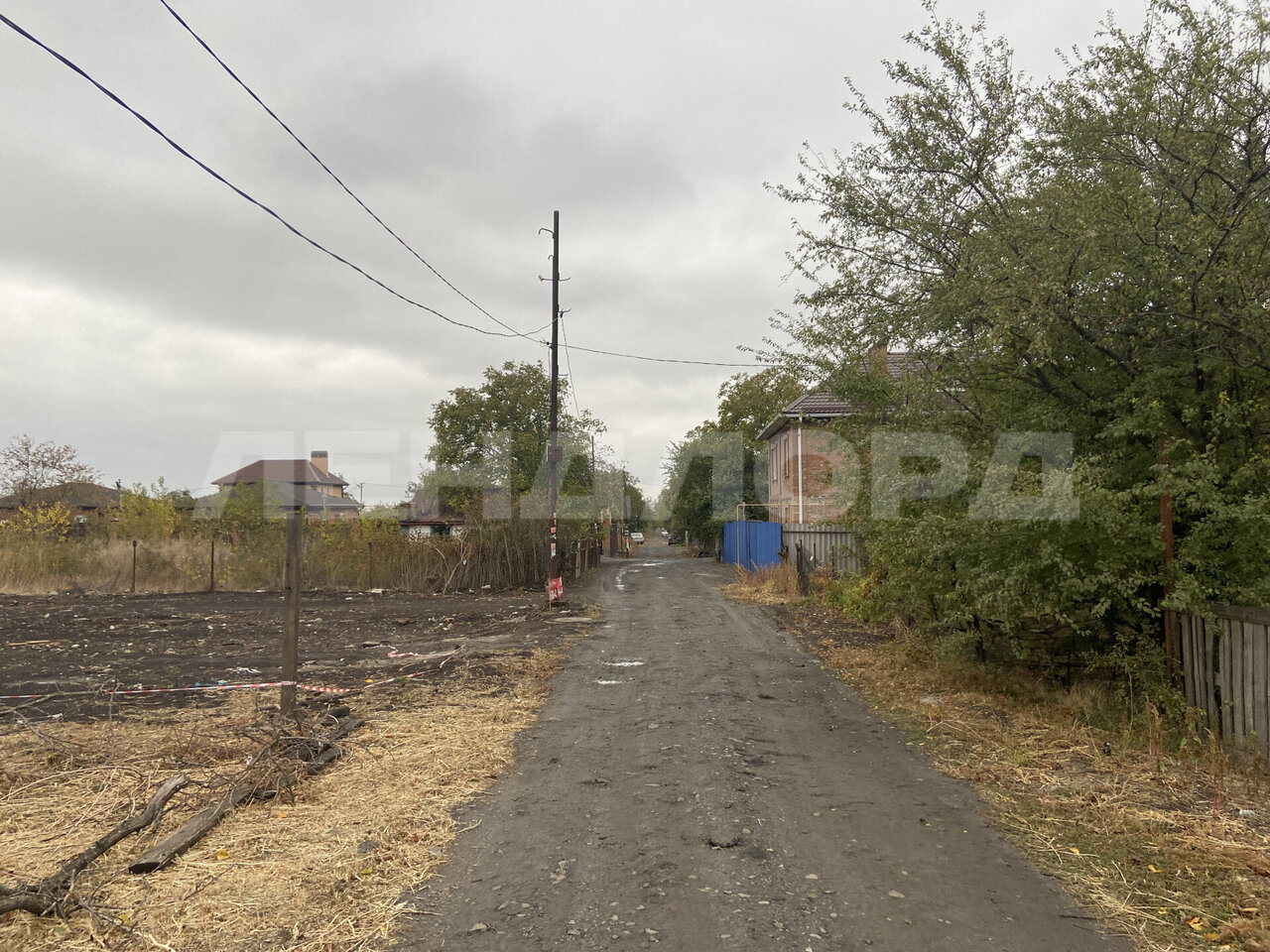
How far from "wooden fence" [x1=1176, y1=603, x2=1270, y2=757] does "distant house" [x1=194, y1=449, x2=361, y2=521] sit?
733 centimetres

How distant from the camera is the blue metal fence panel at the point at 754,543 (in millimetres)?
26625

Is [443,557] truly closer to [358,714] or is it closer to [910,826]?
[358,714]

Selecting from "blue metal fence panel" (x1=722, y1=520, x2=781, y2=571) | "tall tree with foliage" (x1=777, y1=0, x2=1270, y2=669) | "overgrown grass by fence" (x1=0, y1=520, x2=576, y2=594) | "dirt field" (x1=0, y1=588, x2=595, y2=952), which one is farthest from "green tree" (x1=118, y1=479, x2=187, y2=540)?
"tall tree with foliage" (x1=777, y1=0, x2=1270, y2=669)

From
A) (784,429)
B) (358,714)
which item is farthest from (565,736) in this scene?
(784,429)

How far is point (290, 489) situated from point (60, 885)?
7612mm

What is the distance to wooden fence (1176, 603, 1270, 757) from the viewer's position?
20.1 ft

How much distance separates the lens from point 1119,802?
5.33m

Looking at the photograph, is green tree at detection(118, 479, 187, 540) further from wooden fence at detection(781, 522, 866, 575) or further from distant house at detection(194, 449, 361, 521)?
wooden fence at detection(781, 522, 866, 575)

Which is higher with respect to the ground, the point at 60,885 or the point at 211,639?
the point at 60,885

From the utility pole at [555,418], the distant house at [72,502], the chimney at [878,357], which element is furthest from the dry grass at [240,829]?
the distant house at [72,502]

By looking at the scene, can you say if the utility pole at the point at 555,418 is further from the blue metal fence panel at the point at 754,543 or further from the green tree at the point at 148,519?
the green tree at the point at 148,519

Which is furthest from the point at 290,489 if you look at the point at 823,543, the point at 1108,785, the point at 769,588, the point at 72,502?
the point at 72,502

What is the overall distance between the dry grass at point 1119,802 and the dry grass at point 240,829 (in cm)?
343

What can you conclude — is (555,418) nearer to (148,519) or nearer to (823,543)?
(823,543)
